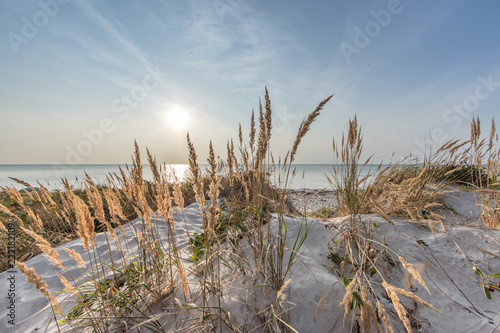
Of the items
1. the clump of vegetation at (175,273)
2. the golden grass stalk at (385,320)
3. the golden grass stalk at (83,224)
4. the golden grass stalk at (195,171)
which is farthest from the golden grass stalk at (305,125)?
the golden grass stalk at (83,224)

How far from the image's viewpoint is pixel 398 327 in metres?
1.27

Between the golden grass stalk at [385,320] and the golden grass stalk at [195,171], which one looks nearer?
the golden grass stalk at [385,320]

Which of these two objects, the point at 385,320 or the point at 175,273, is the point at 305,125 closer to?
the point at 385,320

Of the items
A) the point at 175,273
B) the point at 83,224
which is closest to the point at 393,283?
the point at 175,273

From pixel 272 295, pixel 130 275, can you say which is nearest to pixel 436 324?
pixel 272 295

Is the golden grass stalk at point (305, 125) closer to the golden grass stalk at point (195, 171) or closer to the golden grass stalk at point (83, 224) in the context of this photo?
the golden grass stalk at point (195, 171)

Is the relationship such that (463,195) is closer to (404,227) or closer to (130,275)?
(404,227)

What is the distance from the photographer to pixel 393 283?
5.22ft

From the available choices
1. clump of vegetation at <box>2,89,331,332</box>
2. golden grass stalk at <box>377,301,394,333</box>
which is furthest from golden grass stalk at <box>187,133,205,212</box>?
golden grass stalk at <box>377,301,394,333</box>

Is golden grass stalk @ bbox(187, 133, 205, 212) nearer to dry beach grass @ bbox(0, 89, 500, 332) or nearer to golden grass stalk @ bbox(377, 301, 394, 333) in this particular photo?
dry beach grass @ bbox(0, 89, 500, 332)

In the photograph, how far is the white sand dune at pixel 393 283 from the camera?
4.26 feet

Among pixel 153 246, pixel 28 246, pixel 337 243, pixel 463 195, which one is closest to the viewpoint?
pixel 153 246

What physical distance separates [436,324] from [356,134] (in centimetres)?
153

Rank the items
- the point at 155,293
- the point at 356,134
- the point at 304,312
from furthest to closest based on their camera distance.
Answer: the point at 356,134 < the point at 155,293 < the point at 304,312
